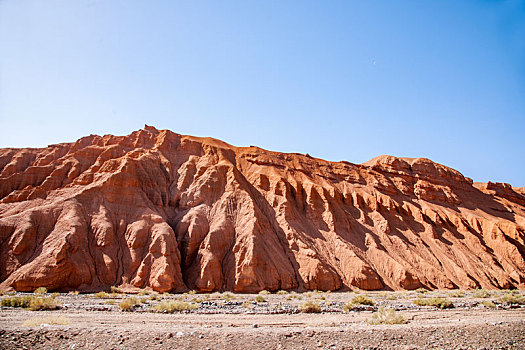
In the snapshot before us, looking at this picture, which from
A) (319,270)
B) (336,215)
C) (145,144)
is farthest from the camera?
(145,144)

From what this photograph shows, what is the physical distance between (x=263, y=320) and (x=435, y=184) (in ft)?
224

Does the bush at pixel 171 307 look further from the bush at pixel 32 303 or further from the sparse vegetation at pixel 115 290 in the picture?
the sparse vegetation at pixel 115 290

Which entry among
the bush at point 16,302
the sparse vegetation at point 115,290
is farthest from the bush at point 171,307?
the sparse vegetation at point 115,290

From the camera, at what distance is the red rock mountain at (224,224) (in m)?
33.2

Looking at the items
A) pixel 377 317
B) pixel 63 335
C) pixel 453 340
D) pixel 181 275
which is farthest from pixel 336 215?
pixel 63 335

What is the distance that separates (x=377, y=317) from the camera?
16.1 m

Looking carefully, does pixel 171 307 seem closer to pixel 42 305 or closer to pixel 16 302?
pixel 42 305

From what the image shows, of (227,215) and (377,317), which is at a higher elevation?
(227,215)

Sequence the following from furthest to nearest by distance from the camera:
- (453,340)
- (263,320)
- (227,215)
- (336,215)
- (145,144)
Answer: (145,144), (336,215), (227,215), (263,320), (453,340)

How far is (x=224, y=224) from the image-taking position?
40.6 m

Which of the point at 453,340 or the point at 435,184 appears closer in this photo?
the point at 453,340

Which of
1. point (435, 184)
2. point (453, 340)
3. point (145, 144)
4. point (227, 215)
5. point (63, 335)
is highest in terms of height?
point (145, 144)

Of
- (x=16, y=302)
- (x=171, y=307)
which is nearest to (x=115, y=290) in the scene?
(x=16, y=302)

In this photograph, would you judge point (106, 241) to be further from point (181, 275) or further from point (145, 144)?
point (145, 144)
